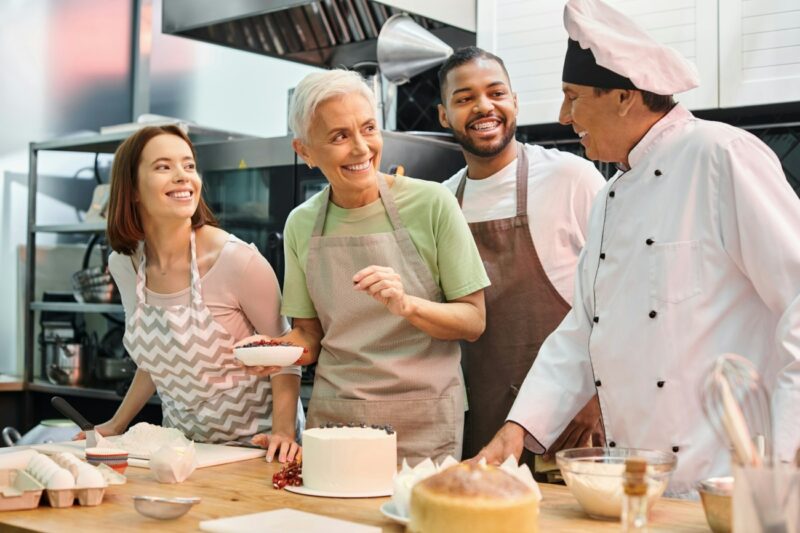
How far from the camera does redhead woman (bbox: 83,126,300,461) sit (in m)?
2.08

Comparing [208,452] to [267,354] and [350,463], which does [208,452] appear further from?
[350,463]

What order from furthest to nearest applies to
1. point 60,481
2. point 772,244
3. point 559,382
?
point 559,382 < point 772,244 < point 60,481

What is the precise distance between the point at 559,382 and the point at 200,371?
2.57 feet

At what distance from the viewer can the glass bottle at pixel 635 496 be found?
96cm

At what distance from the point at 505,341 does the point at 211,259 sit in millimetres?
742

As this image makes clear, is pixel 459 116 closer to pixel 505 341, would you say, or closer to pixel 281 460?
pixel 505 341

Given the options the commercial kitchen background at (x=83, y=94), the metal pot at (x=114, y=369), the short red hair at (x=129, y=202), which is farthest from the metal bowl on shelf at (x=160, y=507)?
the metal pot at (x=114, y=369)

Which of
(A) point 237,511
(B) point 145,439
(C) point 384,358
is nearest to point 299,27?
(C) point 384,358

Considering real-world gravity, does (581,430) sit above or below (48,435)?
above

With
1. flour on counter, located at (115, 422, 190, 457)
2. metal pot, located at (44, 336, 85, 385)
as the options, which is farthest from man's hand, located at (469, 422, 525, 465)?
metal pot, located at (44, 336, 85, 385)

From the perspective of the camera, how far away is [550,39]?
3.02 metres

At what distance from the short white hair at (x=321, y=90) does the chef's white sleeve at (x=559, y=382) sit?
22.7 inches

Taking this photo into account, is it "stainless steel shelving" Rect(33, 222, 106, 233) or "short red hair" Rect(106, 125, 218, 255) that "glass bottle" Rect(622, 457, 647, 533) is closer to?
"short red hair" Rect(106, 125, 218, 255)

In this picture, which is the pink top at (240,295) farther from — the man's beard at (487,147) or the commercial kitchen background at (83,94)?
the commercial kitchen background at (83,94)
